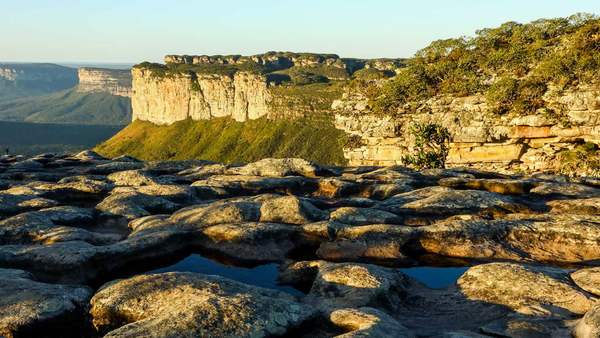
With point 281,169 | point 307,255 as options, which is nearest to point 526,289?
point 307,255

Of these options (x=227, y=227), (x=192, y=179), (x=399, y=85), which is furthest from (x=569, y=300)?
(x=399, y=85)

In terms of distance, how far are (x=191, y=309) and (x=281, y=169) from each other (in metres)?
28.5

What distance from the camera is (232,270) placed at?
21.0 metres

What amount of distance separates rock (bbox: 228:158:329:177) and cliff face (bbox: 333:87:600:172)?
59.6 meters

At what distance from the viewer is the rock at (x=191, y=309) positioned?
39.3 ft

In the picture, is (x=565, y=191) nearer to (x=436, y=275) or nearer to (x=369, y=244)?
(x=436, y=275)

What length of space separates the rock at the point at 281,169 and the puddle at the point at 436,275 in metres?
21.3

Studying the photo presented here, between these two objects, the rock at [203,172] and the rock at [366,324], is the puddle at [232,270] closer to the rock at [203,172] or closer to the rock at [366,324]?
the rock at [366,324]

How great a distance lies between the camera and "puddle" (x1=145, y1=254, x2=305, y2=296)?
20.0m

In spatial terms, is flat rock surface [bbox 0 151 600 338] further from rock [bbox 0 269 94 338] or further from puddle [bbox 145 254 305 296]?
puddle [bbox 145 254 305 296]

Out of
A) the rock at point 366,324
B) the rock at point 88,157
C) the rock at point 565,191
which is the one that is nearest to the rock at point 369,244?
the rock at point 366,324

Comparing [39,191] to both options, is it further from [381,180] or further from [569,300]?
[569,300]

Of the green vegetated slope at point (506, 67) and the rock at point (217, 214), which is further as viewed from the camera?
the green vegetated slope at point (506, 67)

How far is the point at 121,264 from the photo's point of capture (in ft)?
66.4
